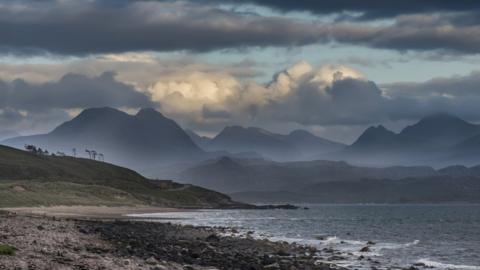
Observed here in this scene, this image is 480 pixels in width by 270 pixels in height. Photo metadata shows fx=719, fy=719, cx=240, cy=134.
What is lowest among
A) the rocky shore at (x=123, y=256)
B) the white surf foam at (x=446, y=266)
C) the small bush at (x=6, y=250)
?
the white surf foam at (x=446, y=266)

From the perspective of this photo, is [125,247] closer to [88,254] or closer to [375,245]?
[88,254]

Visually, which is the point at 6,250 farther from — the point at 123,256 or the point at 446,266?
the point at 446,266

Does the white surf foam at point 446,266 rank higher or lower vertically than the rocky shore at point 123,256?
lower

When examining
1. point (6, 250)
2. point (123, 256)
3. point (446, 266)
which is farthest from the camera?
point (446, 266)

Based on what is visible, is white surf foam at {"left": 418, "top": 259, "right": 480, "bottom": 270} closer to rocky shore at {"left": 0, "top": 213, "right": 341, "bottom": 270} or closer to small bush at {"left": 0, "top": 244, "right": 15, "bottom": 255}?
rocky shore at {"left": 0, "top": 213, "right": 341, "bottom": 270}

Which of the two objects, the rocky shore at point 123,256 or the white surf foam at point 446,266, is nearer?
the rocky shore at point 123,256

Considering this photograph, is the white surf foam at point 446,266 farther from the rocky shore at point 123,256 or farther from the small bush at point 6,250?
the small bush at point 6,250

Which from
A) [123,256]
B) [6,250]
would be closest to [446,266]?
[123,256]

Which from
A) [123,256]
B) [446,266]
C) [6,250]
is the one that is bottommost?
[446,266]

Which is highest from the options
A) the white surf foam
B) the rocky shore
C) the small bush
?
the small bush

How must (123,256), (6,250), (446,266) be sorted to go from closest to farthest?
(6,250) < (123,256) < (446,266)

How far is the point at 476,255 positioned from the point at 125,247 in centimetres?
4256

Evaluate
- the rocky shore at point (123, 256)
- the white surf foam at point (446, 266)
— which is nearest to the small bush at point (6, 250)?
the rocky shore at point (123, 256)

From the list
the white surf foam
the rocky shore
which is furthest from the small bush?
the white surf foam
